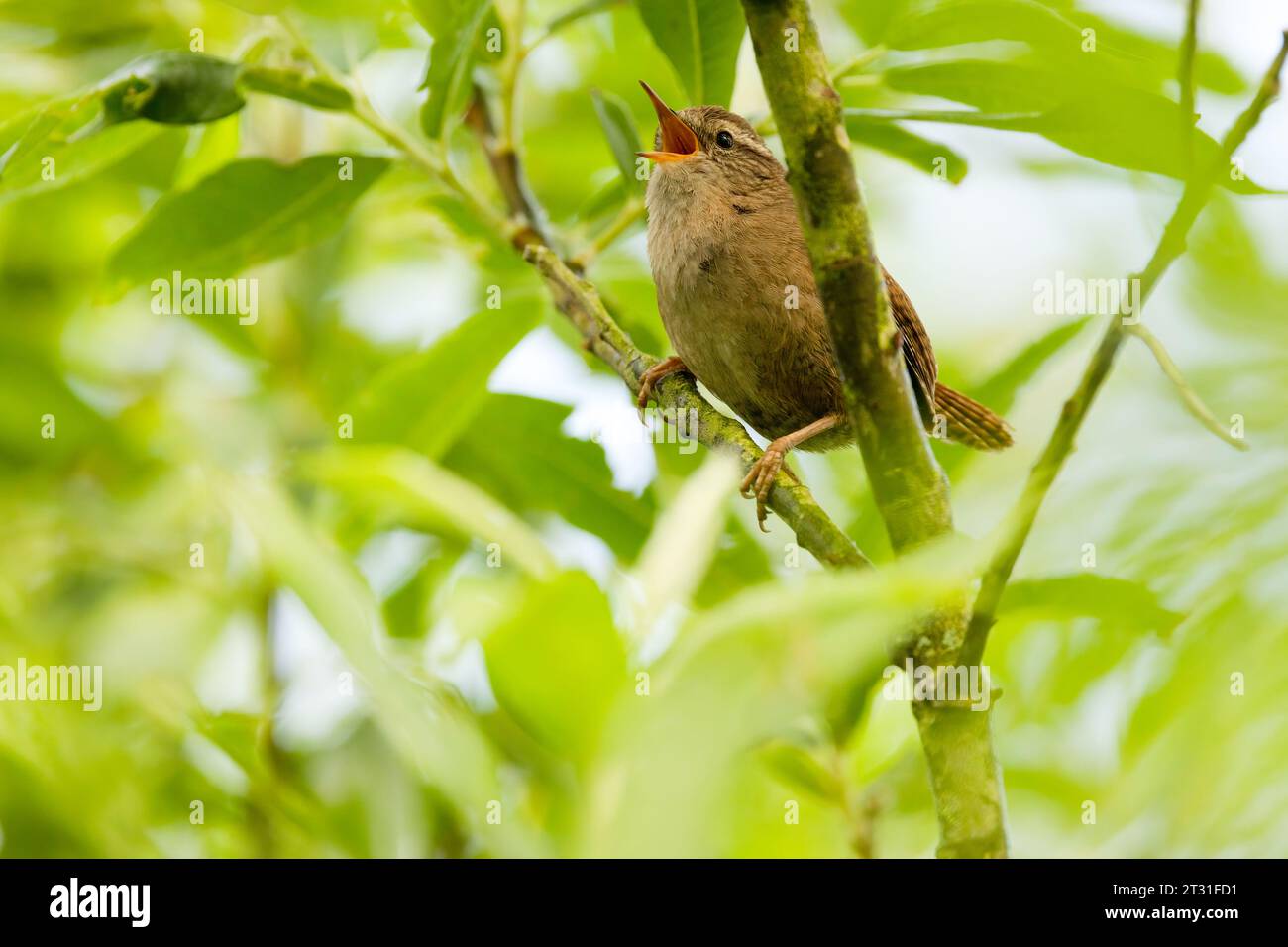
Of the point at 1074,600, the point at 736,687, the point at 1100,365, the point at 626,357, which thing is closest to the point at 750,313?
the point at 626,357

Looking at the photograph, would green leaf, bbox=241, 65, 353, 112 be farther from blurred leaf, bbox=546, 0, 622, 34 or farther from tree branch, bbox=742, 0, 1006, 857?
tree branch, bbox=742, 0, 1006, 857

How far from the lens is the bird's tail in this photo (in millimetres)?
3014

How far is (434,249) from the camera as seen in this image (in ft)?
12.0

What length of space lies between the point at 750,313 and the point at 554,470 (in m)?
0.67

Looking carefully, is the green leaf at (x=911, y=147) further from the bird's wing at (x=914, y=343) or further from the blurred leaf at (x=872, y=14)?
the bird's wing at (x=914, y=343)

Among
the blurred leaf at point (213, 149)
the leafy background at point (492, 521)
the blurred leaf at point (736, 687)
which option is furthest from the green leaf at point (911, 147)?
the blurred leaf at point (736, 687)

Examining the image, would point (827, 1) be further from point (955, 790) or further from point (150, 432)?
point (955, 790)

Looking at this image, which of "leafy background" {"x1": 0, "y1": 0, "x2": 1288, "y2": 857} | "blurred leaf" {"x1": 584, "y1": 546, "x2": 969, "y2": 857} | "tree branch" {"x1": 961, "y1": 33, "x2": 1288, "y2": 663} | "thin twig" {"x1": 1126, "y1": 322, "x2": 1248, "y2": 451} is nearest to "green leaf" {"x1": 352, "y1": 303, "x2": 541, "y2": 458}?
"leafy background" {"x1": 0, "y1": 0, "x2": 1288, "y2": 857}

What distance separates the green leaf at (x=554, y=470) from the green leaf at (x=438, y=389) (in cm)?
13

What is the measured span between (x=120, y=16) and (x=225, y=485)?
2.42 m

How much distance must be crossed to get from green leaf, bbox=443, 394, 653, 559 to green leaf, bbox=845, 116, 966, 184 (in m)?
0.74

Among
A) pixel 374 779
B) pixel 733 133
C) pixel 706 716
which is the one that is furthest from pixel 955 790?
pixel 733 133

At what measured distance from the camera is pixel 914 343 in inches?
109

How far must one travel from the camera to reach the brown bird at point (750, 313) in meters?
2.75
